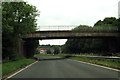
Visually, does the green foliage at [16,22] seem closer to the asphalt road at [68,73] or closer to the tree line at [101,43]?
the asphalt road at [68,73]

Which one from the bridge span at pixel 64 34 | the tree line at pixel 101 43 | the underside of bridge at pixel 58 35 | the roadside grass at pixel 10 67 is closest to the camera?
the roadside grass at pixel 10 67

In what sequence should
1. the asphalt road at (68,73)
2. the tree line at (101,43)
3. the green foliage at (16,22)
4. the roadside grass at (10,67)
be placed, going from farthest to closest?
the tree line at (101,43), the green foliage at (16,22), the roadside grass at (10,67), the asphalt road at (68,73)

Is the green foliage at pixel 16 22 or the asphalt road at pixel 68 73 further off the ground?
the green foliage at pixel 16 22

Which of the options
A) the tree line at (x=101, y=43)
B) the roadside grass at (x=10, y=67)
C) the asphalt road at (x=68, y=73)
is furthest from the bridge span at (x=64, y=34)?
the asphalt road at (x=68, y=73)

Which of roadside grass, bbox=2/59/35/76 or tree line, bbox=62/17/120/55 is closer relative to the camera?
roadside grass, bbox=2/59/35/76

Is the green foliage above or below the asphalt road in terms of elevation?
above

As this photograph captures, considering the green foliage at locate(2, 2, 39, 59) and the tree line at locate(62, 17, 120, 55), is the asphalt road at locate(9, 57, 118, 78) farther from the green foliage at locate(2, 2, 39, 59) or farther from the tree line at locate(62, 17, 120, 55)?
the tree line at locate(62, 17, 120, 55)

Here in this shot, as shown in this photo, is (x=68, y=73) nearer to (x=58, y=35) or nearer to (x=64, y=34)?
(x=58, y=35)

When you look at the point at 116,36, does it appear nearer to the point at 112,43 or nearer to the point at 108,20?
the point at 112,43

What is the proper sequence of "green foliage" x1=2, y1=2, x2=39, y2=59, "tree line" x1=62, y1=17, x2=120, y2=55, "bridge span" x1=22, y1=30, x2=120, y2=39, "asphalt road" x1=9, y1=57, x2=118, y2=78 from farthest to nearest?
"tree line" x1=62, y1=17, x2=120, y2=55 < "bridge span" x1=22, y1=30, x2=120, y2=39 < "green foliage" x1=2, y1=2, x2=39, y2=59 < "asphalt road" x1=9, y1=57, x2=118, y2=78

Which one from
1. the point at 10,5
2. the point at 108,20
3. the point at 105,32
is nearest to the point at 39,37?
the point at 105,32

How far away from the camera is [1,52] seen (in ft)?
174

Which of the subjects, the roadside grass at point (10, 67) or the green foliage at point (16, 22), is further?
the green foliage at point (16, 22)

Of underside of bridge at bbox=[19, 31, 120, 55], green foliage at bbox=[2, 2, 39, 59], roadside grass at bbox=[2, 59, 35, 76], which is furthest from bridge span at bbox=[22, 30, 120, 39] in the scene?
roadside grass at bbox=[2, 59, 35, 76]
